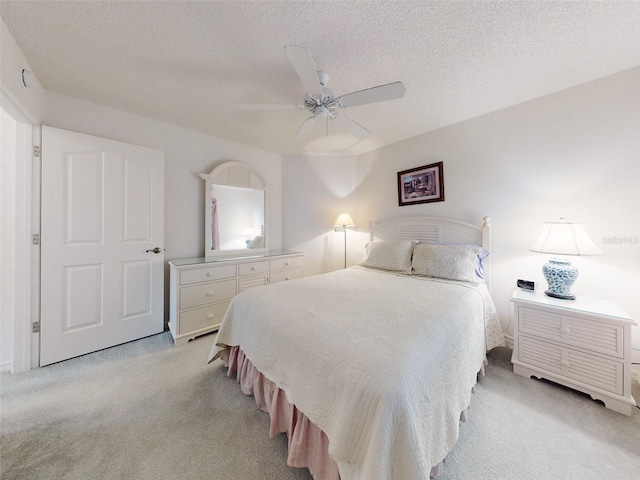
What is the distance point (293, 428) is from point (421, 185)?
2865 millimetres

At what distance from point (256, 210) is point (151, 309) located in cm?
174

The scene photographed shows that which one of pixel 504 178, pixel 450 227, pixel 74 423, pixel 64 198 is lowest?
pixel 74 423

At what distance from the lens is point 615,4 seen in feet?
4.19

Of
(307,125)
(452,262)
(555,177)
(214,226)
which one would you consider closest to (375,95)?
(307,125)

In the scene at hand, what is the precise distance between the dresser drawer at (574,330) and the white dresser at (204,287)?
2674 millimetres

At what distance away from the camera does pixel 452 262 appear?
87.7 inches

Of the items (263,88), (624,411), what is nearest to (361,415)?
(624,411)

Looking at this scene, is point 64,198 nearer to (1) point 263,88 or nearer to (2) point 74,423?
(2) point 74,423

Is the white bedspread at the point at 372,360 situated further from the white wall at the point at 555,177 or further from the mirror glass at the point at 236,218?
the mirror glass at the point at 236,218

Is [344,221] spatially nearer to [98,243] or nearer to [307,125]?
[307,125]

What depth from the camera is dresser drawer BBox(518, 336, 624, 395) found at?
1.50 meters

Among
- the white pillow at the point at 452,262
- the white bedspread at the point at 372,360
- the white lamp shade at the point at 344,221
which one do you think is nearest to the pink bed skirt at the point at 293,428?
the white bedspread at the point at 372,360

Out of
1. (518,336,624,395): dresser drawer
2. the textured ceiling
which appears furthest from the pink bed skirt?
the textured ceiling

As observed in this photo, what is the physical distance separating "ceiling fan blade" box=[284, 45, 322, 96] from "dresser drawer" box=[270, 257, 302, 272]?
2117 millimetres
